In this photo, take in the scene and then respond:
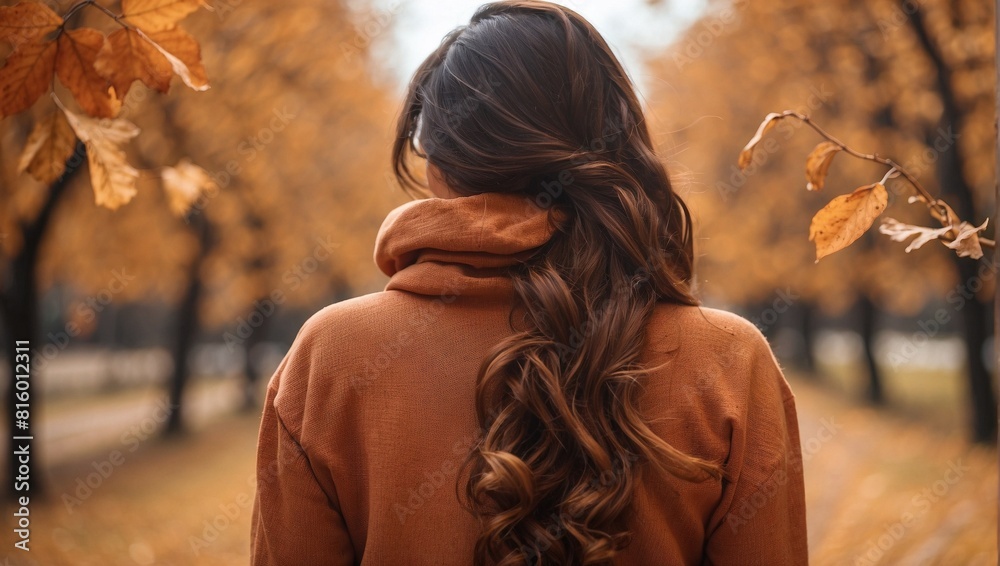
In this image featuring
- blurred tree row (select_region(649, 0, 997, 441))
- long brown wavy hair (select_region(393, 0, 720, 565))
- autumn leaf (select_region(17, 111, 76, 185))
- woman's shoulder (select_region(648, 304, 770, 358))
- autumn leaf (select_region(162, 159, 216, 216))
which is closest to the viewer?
long brown wavy hair (select_region(393, 0, 720, 565))

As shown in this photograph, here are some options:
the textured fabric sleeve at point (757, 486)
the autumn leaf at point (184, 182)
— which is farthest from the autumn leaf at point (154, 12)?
the textured fabric sleeve at point (757, 486)

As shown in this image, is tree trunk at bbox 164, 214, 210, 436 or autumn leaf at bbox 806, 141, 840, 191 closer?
autumn leaf at bbox 806, 141, 840, 191

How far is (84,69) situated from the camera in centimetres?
158

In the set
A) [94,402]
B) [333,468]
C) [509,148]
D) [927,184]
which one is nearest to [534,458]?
[333,468]

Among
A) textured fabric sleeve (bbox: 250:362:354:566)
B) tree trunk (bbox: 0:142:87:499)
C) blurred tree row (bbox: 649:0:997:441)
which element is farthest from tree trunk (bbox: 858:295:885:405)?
textured fabric sleeve (bbox: 250:362:354:566)

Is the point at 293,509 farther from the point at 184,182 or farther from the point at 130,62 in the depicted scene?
the point at 184,182

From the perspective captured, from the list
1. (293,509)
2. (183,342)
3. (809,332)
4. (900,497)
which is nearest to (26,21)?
(293,509)

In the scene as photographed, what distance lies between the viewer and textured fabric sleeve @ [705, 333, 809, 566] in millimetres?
1441

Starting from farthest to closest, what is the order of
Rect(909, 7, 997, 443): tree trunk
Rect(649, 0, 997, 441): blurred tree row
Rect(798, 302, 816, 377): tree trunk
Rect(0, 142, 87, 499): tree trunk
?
Rect(798, 302, 816, 377): tree trunk, Rect(0, 142, 87, 499): tree trunk, Rect(649, 0, 997, 441): blurred tree row, Rect(909, 7, 997, 443): tree trunk

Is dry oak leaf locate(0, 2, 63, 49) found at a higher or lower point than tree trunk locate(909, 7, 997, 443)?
higher

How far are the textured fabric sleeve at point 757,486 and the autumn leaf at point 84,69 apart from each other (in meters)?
1.48

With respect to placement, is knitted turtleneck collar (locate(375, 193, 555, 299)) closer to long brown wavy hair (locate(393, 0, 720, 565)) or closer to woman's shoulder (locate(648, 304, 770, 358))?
long brown wavy hair (locate(393, 0, 720, 565))

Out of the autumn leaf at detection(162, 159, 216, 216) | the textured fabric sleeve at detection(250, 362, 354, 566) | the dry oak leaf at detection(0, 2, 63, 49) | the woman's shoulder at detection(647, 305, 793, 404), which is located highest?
the dry oak leaf at detection(0, 2, 63, 49)

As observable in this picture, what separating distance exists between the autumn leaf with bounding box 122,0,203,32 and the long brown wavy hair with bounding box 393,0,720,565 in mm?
543
